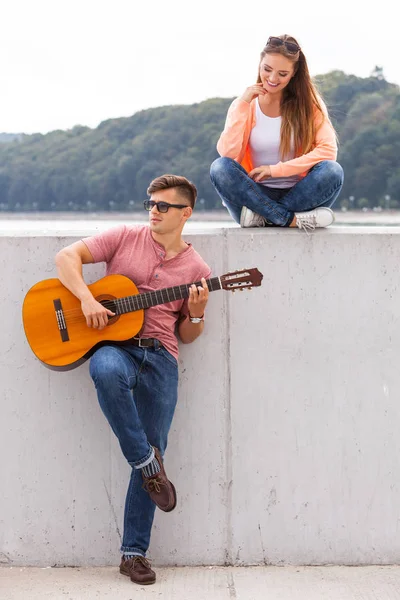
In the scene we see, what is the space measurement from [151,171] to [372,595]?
79.3m

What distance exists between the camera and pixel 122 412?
10.8ft

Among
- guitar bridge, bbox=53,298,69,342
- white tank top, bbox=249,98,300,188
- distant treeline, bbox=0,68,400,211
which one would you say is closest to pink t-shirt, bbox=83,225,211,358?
guitar bridge, bbox=53,298,69,342

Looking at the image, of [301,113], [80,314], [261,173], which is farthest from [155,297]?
[301,113]

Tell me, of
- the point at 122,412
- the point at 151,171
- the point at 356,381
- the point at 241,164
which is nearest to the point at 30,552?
the point at 122,412

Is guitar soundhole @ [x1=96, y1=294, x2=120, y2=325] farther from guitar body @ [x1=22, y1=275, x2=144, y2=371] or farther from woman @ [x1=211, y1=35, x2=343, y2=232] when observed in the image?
woman @ [x1=211, y1=35, x2=343, y2=232]

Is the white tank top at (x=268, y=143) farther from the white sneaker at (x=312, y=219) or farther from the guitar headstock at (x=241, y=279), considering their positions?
the guitar headstock at (x=241, y=279)

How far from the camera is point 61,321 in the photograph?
137 inches

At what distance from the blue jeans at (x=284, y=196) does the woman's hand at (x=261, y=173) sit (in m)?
0.03

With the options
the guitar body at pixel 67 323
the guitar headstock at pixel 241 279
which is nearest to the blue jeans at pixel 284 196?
the guitar headstock at pixel 241 279

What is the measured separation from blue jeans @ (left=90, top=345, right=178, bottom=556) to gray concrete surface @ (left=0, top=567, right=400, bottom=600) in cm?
20

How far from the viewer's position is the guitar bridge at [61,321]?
3.49m

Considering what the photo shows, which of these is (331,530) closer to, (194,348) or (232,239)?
(194,348)

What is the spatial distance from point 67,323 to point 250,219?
954mm

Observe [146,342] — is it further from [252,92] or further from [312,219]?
[252,92]
